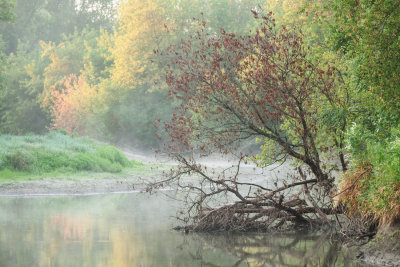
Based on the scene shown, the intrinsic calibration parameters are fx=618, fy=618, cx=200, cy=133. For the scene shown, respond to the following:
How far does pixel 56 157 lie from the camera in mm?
26391

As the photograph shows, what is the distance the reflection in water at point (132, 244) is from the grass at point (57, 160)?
274 inches

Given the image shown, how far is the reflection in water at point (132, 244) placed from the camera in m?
11.0

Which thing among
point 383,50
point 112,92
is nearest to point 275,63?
point 383,50

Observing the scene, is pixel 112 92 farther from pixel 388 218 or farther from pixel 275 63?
pixel 388 218

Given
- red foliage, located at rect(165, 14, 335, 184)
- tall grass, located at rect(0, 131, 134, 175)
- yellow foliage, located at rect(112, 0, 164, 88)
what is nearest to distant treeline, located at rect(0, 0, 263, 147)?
yellow foliage, located at rect(112, 0, 164, 88)

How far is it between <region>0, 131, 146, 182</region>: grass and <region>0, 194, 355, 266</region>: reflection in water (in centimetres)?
696

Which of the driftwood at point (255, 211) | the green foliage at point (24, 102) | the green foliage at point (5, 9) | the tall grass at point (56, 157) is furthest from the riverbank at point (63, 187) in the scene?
the green foliage at point (24, 102)

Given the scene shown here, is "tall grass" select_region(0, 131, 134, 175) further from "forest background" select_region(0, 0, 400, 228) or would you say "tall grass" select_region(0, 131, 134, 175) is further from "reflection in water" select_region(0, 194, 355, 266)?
"reflection in water" select_region(0, 194, 355, 266)

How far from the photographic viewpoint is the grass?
24594mm

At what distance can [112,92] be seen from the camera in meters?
45.0

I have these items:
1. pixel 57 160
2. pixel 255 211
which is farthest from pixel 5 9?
pixel 255 211

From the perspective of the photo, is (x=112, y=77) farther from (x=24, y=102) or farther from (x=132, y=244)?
(x=132, y=244)

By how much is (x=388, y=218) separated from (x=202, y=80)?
522 centimetres

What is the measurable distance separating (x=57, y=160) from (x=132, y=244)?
47.3ft
